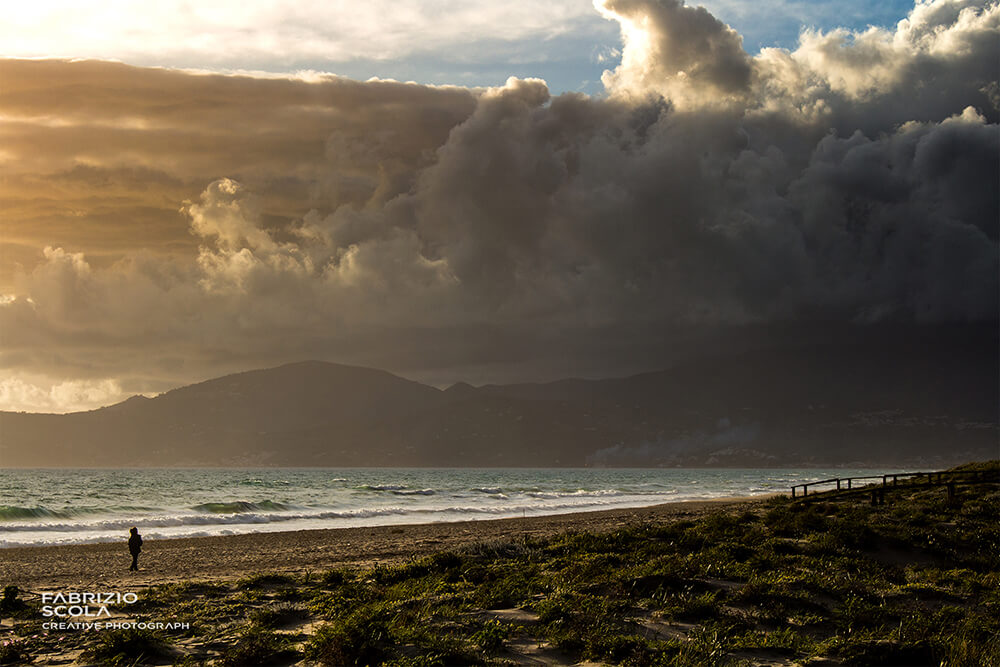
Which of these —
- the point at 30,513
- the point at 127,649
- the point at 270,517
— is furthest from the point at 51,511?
the point at 127,649

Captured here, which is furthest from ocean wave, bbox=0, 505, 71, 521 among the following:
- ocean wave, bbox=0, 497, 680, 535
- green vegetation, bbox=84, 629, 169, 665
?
green vegetation, bbox=84, 629, 169, 665

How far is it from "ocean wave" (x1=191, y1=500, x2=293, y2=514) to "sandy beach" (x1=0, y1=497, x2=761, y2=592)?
1965cm

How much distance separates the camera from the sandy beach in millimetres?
23172

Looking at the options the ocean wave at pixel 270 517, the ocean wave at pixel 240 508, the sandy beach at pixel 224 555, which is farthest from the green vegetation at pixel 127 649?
the ocean wave at pixel 240 508

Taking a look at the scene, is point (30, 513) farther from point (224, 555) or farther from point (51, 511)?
point (224, 555)

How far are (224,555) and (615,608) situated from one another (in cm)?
1914

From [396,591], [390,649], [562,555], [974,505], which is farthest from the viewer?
[974,505]

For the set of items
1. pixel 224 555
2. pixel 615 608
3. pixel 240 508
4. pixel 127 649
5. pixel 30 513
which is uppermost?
pixel 127 649

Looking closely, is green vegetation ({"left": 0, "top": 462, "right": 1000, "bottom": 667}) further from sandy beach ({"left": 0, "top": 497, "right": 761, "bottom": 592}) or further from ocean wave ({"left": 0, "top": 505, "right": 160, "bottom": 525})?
ocean wave ({"left": 0, "top": 505, "right": 160, "bottom": 525})

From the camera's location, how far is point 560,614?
46.4 ft

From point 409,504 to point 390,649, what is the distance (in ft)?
185

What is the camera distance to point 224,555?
29516 millimetres

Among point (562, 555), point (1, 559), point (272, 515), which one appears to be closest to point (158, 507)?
point (272, 515)

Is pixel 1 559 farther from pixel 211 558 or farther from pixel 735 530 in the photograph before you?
pixel 735 530
